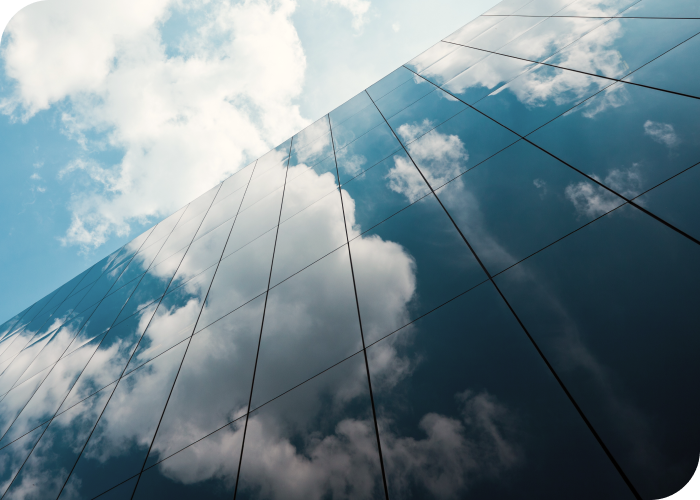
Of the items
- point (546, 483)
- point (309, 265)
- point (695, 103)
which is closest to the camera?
point (546, 483)

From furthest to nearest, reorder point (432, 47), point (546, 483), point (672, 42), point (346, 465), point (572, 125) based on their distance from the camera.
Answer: point (432, 47)
point (672, 42)
point (572, 125)
point (346, 465)
point (546, 483)

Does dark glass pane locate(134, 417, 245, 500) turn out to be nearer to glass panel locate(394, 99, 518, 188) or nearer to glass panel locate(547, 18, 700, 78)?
glass panel locate(394, 99, 518, 188)

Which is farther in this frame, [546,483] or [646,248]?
[646,248]

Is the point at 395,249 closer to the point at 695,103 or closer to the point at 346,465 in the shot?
the point at 346,465

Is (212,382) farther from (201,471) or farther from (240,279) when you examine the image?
(240,279)

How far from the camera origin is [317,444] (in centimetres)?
354

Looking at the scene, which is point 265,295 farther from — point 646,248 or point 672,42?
point 672,42

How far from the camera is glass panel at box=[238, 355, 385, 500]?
3154mm

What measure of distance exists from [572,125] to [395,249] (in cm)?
291

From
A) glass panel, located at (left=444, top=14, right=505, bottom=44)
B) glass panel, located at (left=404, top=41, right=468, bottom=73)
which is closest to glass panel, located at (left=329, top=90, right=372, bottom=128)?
glass panel, located at (left=404, top=41, right=468, bottom=73)

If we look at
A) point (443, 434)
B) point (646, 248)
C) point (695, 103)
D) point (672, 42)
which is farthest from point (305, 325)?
point (672, 42)

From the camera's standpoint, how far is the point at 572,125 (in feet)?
15.4

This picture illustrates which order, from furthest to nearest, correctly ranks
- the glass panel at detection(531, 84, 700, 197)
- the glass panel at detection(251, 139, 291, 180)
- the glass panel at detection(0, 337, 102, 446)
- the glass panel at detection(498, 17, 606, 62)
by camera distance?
1. the glass panel at detection(251, 139, 291, 180)
2. the glass panel at detection(0, 337, 102, 446)
3. the glass panel at detection(498, 17, 606, 62)
4. the glass panel at detection(531, 84, 700, 197)

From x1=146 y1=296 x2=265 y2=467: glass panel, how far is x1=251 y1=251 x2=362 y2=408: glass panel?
287mm
